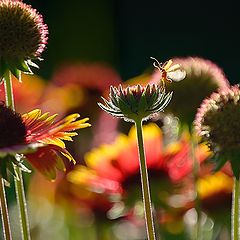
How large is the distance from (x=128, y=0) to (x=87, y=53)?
2.23 ft

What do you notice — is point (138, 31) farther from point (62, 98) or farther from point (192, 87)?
point (192, 87)

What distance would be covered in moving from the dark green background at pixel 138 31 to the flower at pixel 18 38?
2594 millimetres

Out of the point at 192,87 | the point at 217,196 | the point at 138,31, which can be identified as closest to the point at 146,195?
the point at 192,87

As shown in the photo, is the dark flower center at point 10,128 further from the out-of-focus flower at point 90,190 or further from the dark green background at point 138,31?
the dark green background at point 138,31

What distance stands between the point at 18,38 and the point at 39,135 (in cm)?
12

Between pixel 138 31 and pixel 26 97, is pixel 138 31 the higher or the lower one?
the higher one

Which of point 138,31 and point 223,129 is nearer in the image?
point 223,129

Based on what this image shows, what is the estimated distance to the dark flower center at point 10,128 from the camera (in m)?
0.98

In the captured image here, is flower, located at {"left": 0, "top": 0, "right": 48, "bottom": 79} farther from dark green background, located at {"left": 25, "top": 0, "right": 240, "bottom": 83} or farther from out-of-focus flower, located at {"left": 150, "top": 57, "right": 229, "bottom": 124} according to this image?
dark green background, located at {"left": 25, "top": 0, "right": 240, "bottom": 83}

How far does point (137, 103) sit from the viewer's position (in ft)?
3.00

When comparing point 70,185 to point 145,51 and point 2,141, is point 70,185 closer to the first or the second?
point 2,141

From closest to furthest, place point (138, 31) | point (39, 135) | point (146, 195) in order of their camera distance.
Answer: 1. point (146, 195)
2. point (39, 135)
3. point (138, 31)

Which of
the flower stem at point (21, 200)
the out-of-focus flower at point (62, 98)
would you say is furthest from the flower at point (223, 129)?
the out-of-focus flower at point (62, 98)

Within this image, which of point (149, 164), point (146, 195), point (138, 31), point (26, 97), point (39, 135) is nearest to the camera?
point (146, 195)
